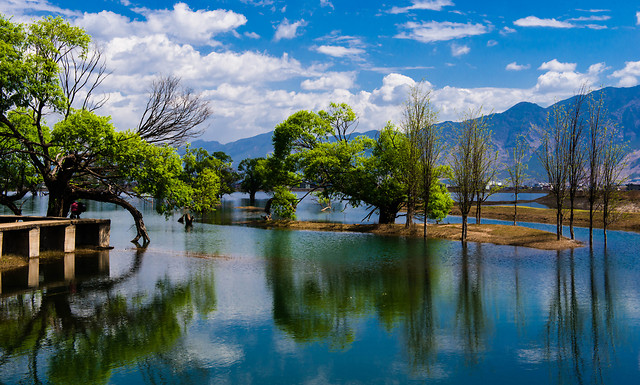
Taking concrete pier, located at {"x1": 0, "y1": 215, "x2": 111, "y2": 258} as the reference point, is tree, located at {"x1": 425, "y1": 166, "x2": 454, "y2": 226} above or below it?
above

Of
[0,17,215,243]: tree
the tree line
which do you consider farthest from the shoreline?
[0,17,215,243]: tree

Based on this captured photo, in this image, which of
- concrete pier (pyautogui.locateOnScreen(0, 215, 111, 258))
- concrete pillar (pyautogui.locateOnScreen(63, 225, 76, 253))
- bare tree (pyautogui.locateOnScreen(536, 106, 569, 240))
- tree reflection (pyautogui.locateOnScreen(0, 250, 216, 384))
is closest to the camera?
tree reflection (pyautogui.locateOnScreen(0, 250, 216, 384))

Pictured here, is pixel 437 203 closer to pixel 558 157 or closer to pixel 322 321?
pixel 558 157

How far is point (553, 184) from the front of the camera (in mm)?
57156

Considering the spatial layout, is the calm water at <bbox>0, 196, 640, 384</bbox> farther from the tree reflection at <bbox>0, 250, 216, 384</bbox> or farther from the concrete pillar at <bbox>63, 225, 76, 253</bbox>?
the concrete pillar at <bbox>63, 225, 76, 253</bbox>

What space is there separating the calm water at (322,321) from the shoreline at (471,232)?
8822mm

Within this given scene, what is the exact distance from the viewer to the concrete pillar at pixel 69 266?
32.7 m

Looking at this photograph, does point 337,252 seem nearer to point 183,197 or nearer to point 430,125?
point 183,197

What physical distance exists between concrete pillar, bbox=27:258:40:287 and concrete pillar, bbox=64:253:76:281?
1658 millimetres

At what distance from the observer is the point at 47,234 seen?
1663 inches

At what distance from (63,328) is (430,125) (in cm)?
5107

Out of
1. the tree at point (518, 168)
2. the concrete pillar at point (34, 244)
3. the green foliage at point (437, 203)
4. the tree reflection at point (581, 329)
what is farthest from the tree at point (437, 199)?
the concrete pillar at point (34, 244)

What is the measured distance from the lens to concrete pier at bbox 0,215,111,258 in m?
37.7

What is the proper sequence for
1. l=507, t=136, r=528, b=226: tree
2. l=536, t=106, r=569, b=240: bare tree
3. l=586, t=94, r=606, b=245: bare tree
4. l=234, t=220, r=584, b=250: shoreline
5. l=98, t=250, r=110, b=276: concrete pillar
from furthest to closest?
l=507, t=136, r=528, b=226: tree → l=536, t=106, r=569, b=240: bare tree → l=586, t=94, r=606, b=245: bare tree → l=234, t=220, r=584, b=250: shoreline → l=98, t=250, r=110, b=276: concrete pillar
